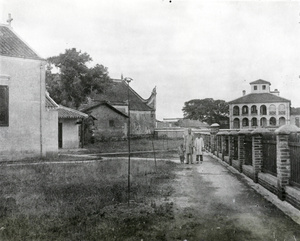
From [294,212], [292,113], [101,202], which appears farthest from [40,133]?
[292,113]

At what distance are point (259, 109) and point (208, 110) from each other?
63.4 ft

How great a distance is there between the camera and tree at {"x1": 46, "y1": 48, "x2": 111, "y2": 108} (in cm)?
3394

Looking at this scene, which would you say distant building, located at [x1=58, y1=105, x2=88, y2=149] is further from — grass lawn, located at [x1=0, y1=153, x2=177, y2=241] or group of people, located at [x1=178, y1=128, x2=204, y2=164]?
grass lawn, located at [x1=0, y1=153, x2=177, y2=241]

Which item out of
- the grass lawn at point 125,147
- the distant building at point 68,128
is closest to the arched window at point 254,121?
the grass lawn at point 125,147

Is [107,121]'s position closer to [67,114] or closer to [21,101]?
[67,114]

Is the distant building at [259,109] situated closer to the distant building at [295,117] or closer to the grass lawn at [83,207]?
the distant building at [295,117]

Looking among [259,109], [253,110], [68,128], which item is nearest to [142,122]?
[68,128]

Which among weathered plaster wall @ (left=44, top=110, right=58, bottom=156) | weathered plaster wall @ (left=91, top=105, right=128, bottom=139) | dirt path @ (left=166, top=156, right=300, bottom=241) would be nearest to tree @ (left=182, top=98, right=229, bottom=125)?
weathered plaster wall @ (left=91, top=105, right=128, bottom=139)

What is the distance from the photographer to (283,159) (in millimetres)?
7289

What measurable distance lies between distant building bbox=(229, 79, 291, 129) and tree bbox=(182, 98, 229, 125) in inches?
545

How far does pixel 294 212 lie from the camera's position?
6188 mm

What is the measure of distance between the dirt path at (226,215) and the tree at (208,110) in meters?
78.6

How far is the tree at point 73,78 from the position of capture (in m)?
33.9

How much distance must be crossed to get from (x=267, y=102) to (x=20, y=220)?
6892cm
